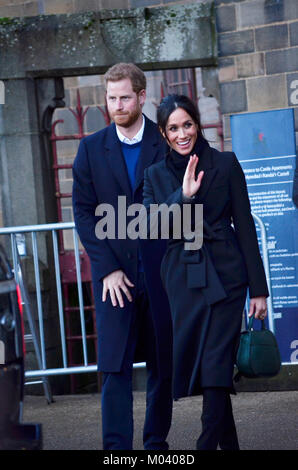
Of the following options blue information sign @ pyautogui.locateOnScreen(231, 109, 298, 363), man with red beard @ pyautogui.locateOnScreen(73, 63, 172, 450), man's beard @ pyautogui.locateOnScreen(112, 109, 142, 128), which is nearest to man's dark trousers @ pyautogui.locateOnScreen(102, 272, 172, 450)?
man with red beard @ pyautogui.locateOnScreen(73, 63, 172, 450)

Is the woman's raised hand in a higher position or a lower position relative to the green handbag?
higher

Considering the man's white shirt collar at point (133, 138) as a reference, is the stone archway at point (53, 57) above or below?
above

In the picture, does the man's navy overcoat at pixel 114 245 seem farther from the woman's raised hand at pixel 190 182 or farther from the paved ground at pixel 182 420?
the paved ground at pixel 182 420

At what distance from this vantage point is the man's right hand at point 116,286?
5098 mm

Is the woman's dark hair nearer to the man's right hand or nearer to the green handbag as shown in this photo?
the man's right hand

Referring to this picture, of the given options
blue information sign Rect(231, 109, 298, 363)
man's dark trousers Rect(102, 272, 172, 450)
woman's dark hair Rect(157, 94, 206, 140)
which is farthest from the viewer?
blue information sign Rect(231, 109, 298, 363)

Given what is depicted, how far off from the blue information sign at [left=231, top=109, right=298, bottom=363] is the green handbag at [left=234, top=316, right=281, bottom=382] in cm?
290

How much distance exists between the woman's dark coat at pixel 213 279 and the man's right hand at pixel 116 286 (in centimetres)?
31

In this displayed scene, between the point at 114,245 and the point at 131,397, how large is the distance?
76cm

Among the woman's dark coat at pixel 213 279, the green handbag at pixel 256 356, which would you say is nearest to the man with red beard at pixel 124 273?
the woman's dark coat at pixel 213 279

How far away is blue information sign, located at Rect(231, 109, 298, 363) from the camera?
761 cm

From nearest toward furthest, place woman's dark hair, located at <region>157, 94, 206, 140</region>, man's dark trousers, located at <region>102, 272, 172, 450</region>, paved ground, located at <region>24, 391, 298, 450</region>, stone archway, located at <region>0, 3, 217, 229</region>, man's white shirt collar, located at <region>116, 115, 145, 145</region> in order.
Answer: woman's dark hair, located at <region>157, 94, 206, 140</region>
man's dark trousers, located at <region>102, 272, 172, 450</region>
man's white shirt collar, located at <region>116, 115, 145, 145</region>
paved ground, located at <region>24, 391, 298, 450</region>
stone archway, located at <region>0, 3, 217, 229</region>

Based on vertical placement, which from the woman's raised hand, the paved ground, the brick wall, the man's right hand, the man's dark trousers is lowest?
the paved ground
